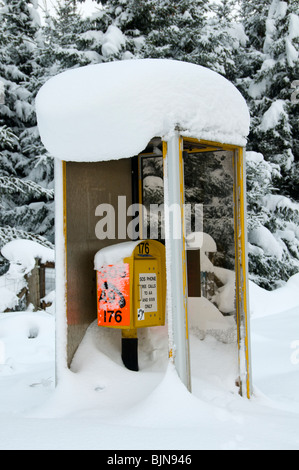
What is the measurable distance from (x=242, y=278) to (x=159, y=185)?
126cm

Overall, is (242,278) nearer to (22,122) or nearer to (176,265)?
(176,265)

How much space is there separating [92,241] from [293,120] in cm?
1192

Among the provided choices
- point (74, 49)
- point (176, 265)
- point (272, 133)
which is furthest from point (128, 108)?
point (272, 133)

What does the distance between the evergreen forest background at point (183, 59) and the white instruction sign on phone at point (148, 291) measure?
5912 millimetres

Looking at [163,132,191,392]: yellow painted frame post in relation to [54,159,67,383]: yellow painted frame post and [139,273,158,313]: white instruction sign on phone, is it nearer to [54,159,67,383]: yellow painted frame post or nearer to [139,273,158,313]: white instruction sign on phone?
[139,273,158,313]: white instruction sign on phone

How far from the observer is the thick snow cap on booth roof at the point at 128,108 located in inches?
141

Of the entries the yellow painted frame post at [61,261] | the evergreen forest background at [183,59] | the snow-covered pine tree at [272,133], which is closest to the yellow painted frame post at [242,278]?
the yellow painted frame post at [61,261]

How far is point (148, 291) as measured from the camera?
13.9ft

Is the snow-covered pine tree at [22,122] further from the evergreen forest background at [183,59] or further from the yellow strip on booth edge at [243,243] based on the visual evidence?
the yellow strip on booth edge at [243,243]

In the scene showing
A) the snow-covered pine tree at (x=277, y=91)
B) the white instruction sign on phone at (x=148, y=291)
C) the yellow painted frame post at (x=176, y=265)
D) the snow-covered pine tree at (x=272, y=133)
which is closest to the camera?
the yellow painted frame post at (x=176, y=265)
